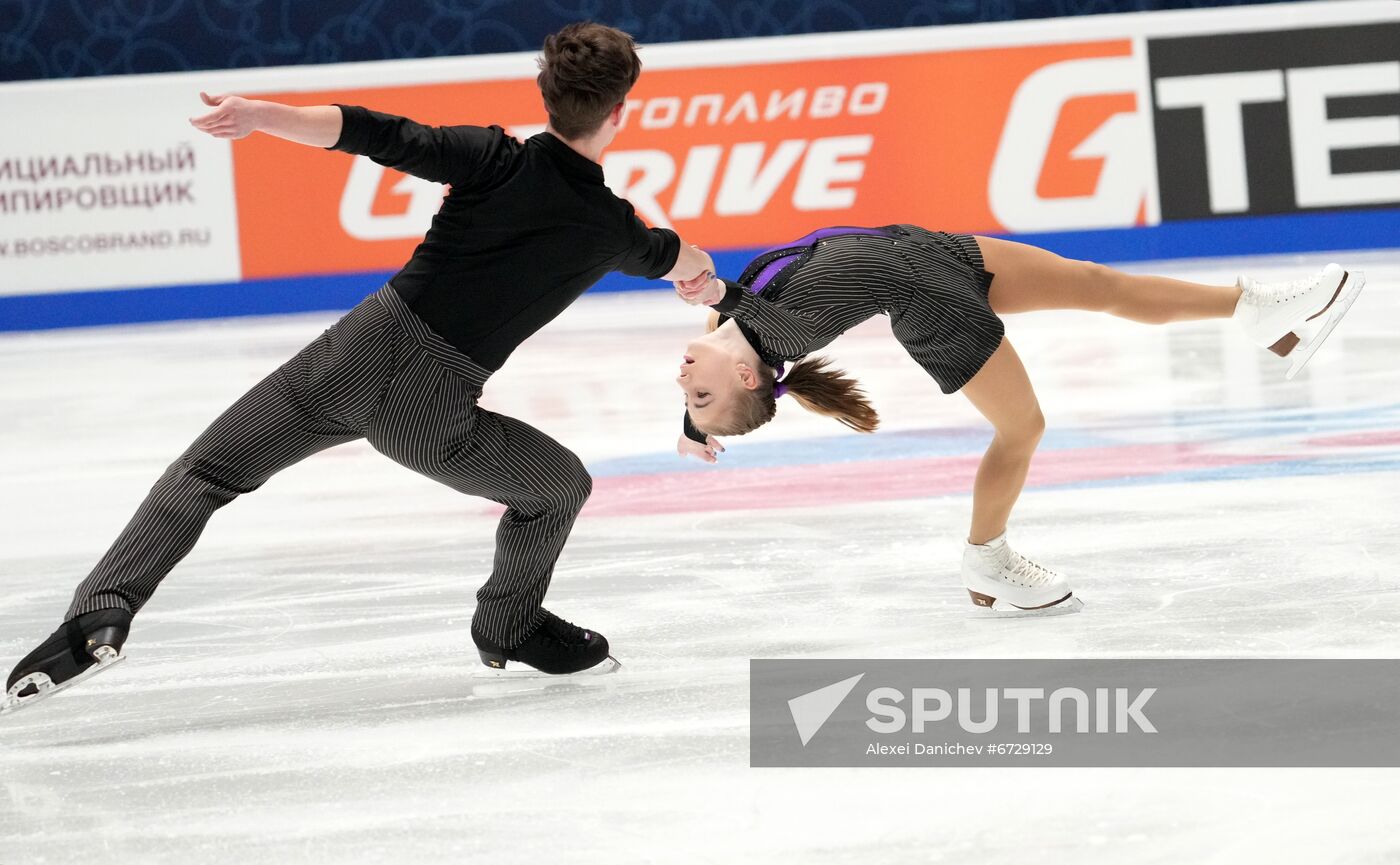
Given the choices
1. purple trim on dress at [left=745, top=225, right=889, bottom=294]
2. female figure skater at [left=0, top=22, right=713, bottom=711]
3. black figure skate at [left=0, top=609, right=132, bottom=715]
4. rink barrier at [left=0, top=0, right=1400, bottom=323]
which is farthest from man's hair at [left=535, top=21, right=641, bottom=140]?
rink barrier at [left=0, top=0, right=1400, bottom=323]

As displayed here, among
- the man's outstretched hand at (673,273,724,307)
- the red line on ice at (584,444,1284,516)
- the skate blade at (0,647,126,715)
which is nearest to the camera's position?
the skate blade at (0,647,126,715)

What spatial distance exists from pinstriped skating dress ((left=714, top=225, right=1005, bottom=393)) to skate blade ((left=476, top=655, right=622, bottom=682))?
1.99ft

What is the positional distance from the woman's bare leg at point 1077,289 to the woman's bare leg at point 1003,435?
42 mm

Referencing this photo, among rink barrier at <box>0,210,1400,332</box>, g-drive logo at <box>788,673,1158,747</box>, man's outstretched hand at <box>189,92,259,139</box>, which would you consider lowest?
g-drive logo at <box>788,673,1158,747</box>

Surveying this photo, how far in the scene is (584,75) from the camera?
225cm

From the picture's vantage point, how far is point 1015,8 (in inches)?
415

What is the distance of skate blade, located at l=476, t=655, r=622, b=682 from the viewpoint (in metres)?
2.52

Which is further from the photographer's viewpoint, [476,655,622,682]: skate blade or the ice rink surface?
[476,655,622,682]: skate blade

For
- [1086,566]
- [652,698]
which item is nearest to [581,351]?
[1086,566]

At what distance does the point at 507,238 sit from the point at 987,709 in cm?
99

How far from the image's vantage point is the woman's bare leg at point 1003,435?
109 inches

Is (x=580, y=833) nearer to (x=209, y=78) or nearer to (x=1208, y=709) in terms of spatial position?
(x=1208, y=709)

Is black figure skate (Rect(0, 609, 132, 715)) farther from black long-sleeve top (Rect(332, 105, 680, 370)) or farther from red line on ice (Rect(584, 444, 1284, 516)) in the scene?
red line on ice (Rect(584, 444, 1284, 516))

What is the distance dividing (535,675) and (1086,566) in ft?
3.86
